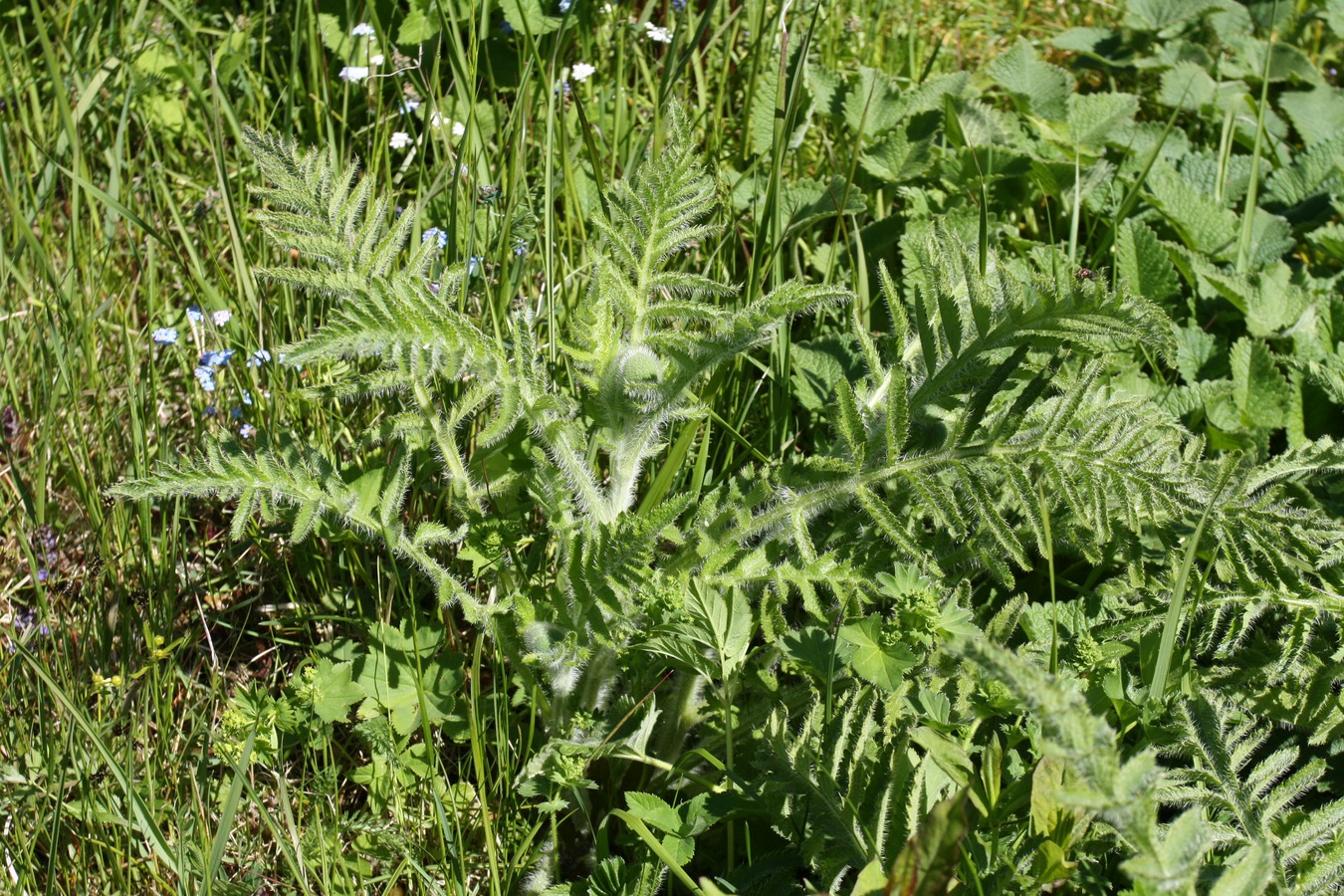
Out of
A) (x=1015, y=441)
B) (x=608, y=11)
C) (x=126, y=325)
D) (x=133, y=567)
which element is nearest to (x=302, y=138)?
(x=126, y=325)

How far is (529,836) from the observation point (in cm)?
196

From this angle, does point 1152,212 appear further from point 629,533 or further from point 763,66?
point 629,533

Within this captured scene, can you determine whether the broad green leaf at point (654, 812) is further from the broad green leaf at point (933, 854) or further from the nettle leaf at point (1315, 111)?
the nettle leaf at point (1315, 111)

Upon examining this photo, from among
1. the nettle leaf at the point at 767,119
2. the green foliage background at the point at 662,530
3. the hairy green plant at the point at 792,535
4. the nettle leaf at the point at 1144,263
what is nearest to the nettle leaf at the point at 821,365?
the green foliage background at the point at 662,530

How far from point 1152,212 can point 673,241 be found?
1.88m

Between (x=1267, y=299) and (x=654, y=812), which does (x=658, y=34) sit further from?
(x=654, y=812)

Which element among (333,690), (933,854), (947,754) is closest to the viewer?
(933,854)

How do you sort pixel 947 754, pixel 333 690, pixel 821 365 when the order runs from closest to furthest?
pixel 947 754 < pixel 333 690 < pixel 821 365

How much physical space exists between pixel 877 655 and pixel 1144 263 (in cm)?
155

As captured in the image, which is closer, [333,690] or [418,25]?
[333,690]

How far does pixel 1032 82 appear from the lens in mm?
3461

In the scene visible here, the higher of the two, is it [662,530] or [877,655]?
[662,530]

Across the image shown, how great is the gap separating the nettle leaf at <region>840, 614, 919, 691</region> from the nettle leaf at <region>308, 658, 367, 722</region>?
978 mm

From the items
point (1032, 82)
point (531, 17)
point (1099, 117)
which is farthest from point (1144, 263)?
point (531, 17)
